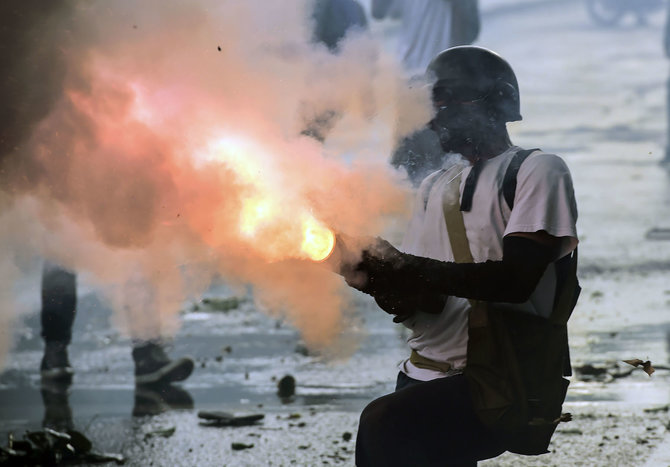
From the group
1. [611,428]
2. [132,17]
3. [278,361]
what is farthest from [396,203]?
[278,361]

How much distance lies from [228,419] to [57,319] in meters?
1.47

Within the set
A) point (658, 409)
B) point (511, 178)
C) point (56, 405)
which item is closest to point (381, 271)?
point (511, 178)

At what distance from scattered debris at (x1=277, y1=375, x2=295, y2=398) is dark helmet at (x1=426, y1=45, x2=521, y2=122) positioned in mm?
2686

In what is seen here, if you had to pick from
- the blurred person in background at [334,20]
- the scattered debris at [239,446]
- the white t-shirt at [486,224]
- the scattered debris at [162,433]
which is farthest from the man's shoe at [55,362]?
the white t-shirt at [486,224]

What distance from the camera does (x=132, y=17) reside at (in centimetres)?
391

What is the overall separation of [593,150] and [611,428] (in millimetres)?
10015

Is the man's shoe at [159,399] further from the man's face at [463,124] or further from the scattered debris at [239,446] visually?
the man's face at [463,124]

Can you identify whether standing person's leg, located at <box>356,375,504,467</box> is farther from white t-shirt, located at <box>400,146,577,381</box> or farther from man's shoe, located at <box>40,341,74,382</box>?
man's shoe, located at <box>40,341,74,382</box>

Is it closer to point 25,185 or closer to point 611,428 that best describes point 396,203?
point 25,185

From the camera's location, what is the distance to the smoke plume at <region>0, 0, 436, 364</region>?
3.71 meters

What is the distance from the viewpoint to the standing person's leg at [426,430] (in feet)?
10.9

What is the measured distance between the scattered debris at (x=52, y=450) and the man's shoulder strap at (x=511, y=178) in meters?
2.46

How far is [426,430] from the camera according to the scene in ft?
10.9

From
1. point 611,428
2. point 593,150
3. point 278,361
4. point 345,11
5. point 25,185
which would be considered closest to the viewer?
point 25,185
